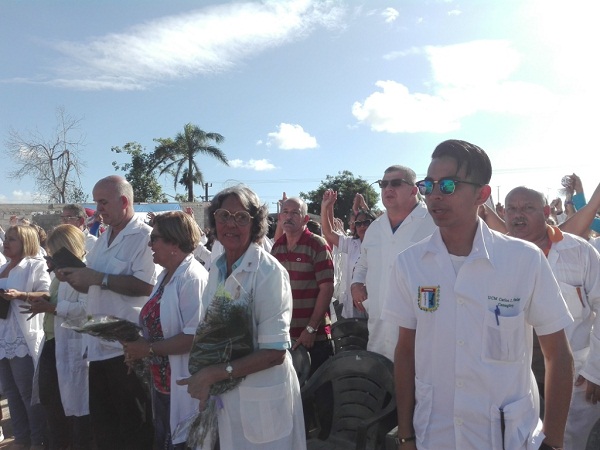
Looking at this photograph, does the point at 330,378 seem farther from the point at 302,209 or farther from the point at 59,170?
the point at 59,170

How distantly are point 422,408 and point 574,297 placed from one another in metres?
1.72

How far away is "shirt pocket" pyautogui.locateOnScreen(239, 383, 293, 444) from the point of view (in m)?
2.38

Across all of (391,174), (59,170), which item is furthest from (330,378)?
(59,170)

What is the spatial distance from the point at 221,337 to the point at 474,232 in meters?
1.20

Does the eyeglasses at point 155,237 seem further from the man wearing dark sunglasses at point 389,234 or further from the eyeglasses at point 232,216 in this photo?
the man wearing dark sunglasses at point 389,234

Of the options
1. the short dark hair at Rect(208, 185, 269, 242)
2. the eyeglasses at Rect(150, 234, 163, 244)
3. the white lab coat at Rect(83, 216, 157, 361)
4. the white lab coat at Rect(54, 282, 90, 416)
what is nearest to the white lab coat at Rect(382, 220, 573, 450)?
the short dark hair at Rect(208, 185, 269, 242)

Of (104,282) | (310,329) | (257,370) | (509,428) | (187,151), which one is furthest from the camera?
(187,151)

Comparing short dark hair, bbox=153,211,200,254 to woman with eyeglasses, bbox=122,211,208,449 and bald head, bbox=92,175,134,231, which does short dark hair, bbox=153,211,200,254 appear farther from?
bald head, bbox=92,175,134,231

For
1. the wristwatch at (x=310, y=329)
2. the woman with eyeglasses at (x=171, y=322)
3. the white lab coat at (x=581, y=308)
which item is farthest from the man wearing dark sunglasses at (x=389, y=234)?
the woman with eyeglasses at (x=171, y=322)

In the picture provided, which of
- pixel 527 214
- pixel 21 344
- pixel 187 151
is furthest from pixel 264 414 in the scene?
pixel 187 151

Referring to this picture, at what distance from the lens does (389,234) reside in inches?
159

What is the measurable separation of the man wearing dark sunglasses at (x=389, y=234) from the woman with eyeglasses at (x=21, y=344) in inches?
130

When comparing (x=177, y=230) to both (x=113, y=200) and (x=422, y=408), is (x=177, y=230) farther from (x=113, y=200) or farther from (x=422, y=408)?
(x=422, y=408)

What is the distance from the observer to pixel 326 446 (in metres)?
3.72
